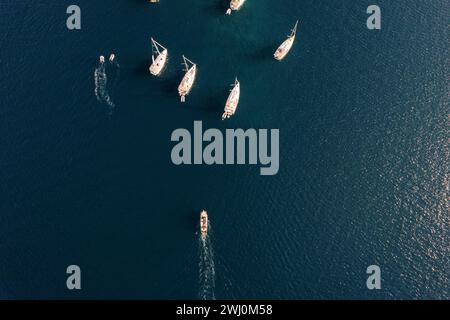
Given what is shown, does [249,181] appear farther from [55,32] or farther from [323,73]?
[55,32]

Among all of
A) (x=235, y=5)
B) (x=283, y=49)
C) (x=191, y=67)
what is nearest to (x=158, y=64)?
(x=191, y=67)

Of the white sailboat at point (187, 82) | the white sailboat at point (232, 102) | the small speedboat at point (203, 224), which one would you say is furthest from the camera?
the white sailboat at point (187, 82)

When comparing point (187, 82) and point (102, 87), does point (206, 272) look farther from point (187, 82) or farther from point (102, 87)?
point (102, 87)

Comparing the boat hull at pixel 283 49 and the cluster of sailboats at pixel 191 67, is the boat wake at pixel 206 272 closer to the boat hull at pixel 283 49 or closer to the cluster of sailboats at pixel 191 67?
the cluster of sailboats at pixel 191 67

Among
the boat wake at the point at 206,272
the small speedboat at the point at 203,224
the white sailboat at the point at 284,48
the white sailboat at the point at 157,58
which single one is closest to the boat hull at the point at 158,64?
the white sailboat at the point at 157,58

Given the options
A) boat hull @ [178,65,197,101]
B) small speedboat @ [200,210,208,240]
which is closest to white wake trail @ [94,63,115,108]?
boat hull @ [178,65,197,101]
